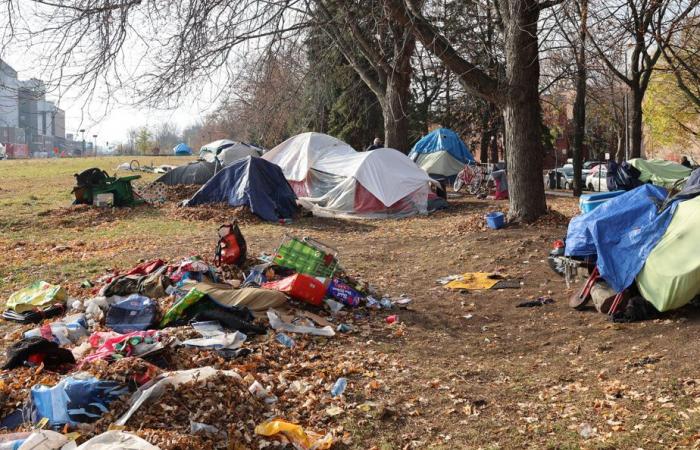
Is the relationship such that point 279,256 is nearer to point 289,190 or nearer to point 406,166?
point 289,190

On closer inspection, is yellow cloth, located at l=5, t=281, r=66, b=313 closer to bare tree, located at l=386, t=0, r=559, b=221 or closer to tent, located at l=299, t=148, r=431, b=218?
bare tree, located at l=386, t=0, r=559, b=221

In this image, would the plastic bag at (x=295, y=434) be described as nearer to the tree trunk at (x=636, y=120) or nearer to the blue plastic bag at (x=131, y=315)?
the blue plastic bag at (x=131, y=315)

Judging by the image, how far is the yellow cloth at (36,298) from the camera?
7520 millimetres

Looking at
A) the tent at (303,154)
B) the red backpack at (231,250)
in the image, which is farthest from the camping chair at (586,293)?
the tent at (303,154)

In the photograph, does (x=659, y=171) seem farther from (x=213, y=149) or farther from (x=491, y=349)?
(x=213, y=149)

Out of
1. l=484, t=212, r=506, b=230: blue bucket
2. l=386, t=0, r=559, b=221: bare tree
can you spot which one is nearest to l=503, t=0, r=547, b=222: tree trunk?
l=386, t=0, r=559, b=221: bare tree

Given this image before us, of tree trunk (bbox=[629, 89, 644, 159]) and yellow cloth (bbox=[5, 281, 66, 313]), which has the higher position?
tree trunk (bbox=[629, 89, 644, 159])

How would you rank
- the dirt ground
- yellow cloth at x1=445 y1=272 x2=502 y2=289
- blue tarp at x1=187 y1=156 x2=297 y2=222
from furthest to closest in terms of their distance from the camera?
blue tarp at x1=187 y1=156 x2=297 y2=222, yellow cloth at x1=445 y1=272 x2=502 y2=289, the dirt ground

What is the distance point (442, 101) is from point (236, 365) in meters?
28.7

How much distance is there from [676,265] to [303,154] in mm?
14824

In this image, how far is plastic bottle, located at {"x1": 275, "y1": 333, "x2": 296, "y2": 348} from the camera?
634 cm

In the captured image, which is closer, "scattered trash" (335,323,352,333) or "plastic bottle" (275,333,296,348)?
"plastic bottle" (275,333,296,348)

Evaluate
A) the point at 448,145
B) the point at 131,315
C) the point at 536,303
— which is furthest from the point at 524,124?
the point at 448,145

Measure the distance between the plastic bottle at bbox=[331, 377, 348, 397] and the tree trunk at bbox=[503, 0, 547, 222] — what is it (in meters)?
7.81
